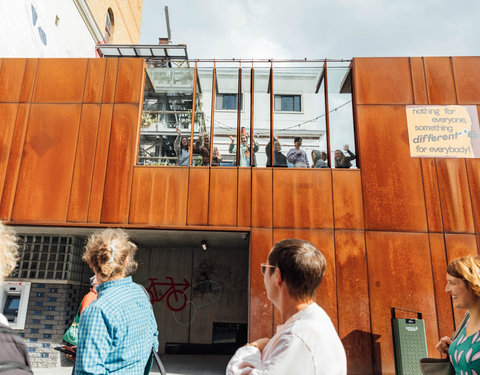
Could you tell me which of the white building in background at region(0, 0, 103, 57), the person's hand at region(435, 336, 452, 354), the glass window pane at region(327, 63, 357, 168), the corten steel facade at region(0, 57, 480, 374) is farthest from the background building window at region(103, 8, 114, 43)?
the person's hand at region(435, 336, 452, 354)

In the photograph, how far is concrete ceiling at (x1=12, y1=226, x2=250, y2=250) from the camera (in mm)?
8048

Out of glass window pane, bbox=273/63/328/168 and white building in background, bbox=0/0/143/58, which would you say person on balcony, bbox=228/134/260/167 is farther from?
white building in background, bbox=0/0/143/58

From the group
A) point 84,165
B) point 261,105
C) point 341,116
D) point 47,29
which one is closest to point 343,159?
point 341,116

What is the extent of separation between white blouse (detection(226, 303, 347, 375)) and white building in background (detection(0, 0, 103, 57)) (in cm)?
1034

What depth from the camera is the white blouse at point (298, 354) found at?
52.7 inches

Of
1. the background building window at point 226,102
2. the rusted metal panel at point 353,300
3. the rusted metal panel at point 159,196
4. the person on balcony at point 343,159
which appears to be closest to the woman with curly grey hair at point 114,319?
the rusted metal panel at point 159,196

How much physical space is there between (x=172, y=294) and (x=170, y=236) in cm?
301

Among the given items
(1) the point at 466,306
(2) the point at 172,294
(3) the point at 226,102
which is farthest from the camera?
(2) the point at 172,294

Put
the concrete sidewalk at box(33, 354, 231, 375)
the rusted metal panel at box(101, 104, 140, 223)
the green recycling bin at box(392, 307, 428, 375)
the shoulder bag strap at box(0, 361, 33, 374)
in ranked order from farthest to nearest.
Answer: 1. the concrete sidewalk at box(33, 354, 231, 375)
2. the rusted metal panel at box(101, 104, 140, 223)
3. the green recycling bin at box(392, 307, 428, 375)
4. the shoulder bag strap at box(0, 361, 33, 374)

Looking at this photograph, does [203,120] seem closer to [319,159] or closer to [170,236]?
[319,159]

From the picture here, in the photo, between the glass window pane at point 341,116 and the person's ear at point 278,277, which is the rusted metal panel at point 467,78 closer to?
the glass window pane at point 341,116

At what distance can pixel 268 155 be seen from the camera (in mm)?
8109

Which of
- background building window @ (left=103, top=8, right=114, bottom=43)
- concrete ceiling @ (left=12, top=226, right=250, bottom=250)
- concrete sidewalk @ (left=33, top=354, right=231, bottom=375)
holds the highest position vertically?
background building window @ (left=103, top=8, right=114, bottom=43)

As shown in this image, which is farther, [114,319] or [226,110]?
[226,110]
